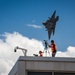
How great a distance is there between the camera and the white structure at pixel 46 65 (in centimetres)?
2570

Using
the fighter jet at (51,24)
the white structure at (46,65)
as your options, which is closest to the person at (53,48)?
the white structure at (46,65)

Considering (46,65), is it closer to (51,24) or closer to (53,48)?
(53,48)

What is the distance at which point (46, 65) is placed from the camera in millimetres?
25812

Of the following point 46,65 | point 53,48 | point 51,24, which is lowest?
point 46,65

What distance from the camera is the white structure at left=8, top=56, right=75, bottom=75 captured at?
25.7 meters

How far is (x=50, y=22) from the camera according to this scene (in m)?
28.3

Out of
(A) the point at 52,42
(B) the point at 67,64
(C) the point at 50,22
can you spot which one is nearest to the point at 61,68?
(B) the point at 67,64

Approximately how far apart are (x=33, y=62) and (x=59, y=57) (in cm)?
176

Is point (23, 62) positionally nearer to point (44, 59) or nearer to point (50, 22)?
point (44, 59)

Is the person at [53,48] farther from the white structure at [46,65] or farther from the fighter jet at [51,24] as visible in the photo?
the fighter jet at [51,24]

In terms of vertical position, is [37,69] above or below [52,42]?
below

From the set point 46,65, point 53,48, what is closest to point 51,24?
point 53,48

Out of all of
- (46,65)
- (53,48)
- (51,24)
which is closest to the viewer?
(46,65)

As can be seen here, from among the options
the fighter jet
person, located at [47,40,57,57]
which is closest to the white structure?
person, located at [47,40,57,57]
